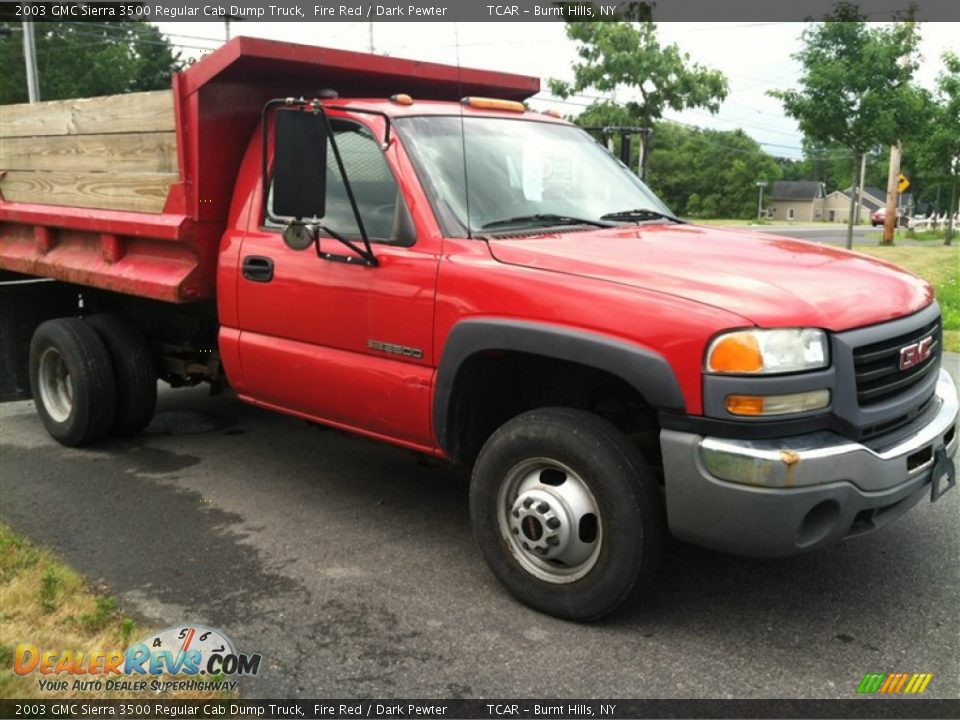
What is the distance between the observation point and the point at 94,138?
555 centimetres

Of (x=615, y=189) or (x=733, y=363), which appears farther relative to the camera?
(x=615, y=189)

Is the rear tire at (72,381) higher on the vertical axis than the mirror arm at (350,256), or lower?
lower

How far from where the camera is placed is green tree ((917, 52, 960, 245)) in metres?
22.1

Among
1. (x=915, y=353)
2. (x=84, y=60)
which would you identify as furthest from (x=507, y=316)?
(x=84, y=60)

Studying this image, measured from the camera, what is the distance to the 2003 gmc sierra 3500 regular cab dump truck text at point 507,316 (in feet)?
10.1

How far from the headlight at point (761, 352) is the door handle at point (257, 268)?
2.37 meters

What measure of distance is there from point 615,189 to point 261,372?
204 centimetres

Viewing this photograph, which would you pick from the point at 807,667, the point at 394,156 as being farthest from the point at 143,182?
the point at 807,667

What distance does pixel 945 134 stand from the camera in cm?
2488

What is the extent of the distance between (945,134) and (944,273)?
8076 millimetres

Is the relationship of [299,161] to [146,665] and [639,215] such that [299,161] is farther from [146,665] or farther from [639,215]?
[146,665]

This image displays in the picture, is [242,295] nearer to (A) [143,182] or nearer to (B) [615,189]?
(A) [143,182]

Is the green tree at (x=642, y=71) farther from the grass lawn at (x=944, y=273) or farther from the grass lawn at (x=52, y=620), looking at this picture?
the grass lawn at (x=52, y=620)

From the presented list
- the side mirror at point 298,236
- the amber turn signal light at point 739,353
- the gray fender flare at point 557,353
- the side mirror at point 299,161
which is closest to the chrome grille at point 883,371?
the amber turn signal light at point 739,353
